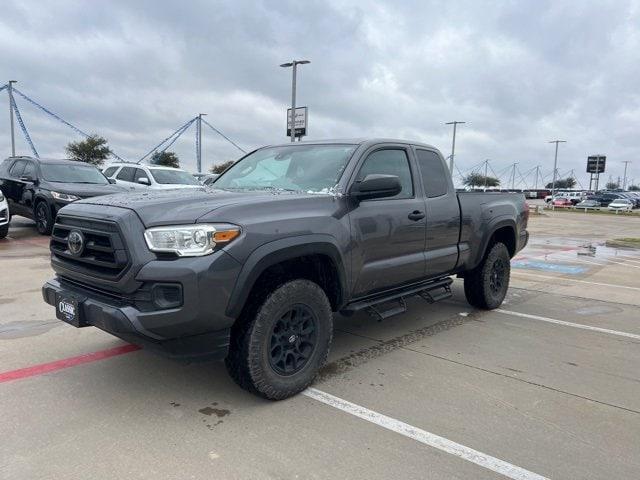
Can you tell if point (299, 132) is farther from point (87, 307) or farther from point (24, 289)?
point (87, 307)

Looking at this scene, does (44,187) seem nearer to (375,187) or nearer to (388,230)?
(388,230)

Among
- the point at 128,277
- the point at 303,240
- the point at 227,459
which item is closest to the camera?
the point at 227,459

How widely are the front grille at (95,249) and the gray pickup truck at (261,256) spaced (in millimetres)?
12

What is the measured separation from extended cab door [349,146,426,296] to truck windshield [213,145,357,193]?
24cm

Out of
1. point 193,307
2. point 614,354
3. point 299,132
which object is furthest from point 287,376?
point 299,132

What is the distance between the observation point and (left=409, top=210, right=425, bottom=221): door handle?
4.62m

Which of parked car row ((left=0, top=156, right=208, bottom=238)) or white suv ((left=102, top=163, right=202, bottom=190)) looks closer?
parked car row ((left=0, top=156, right=208, bottom=238))

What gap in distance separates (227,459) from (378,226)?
215 centimetres

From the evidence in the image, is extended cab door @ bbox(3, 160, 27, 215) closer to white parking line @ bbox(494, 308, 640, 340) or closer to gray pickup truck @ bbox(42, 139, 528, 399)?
gray pickup truck @ bbox(42, 139, 528, 399)

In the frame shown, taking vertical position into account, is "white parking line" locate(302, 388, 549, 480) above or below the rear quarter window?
below

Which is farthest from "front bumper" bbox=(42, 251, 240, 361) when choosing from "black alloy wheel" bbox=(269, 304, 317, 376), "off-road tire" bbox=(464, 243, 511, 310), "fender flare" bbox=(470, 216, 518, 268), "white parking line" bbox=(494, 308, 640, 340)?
"white parking line" bbox=(494, 308, 640, 340)

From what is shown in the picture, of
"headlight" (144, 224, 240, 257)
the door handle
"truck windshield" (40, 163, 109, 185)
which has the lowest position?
"headlight" (144, 224, 240, 257)

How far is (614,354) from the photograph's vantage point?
15.8 ft

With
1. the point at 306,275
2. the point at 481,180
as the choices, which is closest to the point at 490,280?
the point at 306,275
